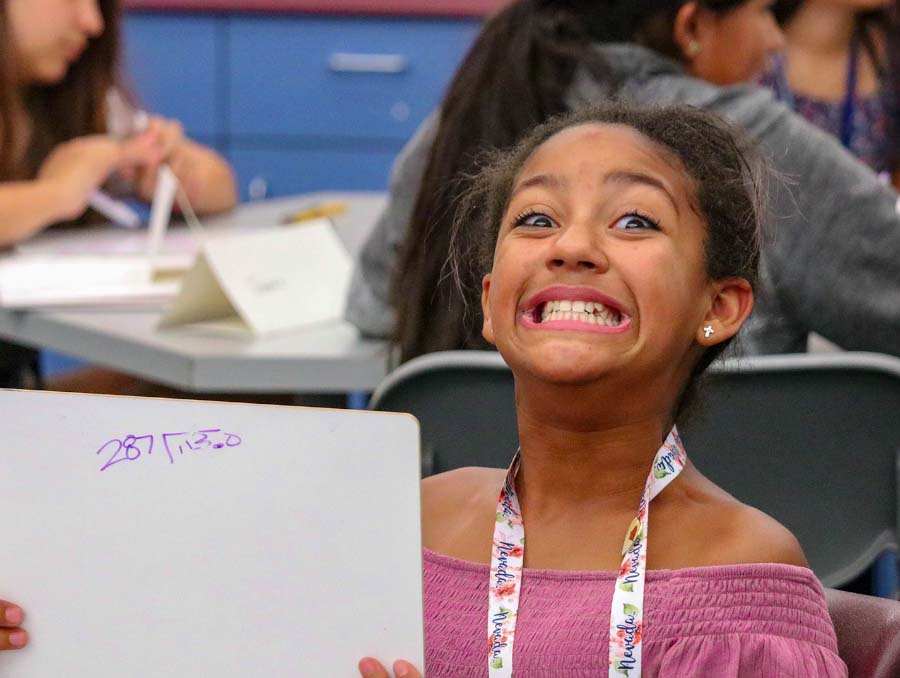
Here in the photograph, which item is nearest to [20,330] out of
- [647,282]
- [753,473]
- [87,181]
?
[87,181]

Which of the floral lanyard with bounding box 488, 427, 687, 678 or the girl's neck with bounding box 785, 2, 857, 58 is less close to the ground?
the girl's neck with bounding box 785, 2, 857, 58

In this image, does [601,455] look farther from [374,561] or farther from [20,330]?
[20,330]

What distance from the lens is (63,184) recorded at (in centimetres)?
232

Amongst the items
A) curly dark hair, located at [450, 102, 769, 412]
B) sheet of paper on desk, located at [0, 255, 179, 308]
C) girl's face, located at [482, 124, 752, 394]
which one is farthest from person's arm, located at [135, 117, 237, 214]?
girl's face, located at [482, 124, 752, 394]

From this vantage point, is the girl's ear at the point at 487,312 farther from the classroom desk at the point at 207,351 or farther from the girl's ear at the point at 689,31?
the girl's ear at the point at 689,31

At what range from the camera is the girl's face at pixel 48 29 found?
2531mm

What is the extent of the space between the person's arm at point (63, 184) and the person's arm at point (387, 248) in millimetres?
712

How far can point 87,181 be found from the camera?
236 cm

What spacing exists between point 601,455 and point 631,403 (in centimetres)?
5

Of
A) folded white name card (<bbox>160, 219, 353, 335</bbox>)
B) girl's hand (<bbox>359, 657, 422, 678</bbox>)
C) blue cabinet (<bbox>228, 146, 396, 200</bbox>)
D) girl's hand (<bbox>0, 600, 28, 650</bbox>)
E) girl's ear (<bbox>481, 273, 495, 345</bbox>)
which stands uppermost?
girl's ear (<bbox>481, 273, 495, 345</bbox>)

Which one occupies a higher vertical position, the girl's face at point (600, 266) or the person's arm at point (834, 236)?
the girl's face at point (600, 266)

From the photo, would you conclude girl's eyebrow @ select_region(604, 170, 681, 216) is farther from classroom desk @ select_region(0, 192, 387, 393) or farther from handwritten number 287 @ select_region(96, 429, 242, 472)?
classroom desk @ select_region(0, 192, 387, 393)

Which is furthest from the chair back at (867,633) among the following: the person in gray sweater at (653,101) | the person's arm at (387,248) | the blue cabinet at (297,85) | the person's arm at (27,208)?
the blue cabinet at (297,85)

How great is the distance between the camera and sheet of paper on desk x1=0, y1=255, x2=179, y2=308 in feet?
6.23
